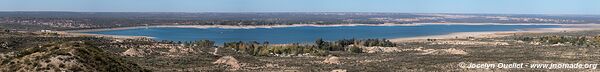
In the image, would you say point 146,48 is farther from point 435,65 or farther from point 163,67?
point 435,65

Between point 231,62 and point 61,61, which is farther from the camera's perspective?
point 231,62

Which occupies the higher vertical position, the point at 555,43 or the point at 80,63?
the point at 80,63

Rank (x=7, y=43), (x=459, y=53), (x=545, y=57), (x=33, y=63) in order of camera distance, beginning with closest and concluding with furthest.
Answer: (x=33, y=63) → (x=7, y=43) → (x=545, y=57) → (x=459, y=53)

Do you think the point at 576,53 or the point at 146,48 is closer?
the point at 146,48

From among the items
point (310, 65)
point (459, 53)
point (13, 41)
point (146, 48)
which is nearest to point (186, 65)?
point (310, 65)

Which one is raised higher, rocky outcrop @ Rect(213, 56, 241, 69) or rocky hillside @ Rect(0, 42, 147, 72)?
rocky hillside @ Rect(0, 42, 147, 72)

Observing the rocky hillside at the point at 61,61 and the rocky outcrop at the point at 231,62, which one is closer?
the rocky hillside at the point at 61,61

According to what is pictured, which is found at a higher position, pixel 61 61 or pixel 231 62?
pixel 61 61

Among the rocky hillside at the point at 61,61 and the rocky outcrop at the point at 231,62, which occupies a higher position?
the rocky hillside at the point at 61,61

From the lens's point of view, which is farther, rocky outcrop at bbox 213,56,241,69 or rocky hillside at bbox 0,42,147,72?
rocky outcrop at bbox 213,56,241,69

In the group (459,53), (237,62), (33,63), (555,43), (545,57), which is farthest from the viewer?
(555,43)
